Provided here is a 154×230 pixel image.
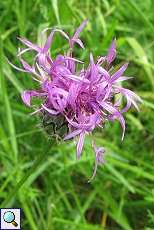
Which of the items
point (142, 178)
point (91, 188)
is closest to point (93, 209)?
point (91, 188)

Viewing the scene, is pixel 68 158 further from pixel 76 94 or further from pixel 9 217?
pixel 76 94

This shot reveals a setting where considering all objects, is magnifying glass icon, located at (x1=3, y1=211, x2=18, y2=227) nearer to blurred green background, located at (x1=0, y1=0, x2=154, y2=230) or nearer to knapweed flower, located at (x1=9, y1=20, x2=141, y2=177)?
blurred green background, located at (x1=0, y1=0, x2=154, y2=230)

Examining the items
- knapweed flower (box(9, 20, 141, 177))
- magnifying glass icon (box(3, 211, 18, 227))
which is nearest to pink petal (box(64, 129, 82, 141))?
knapweed flower (box(9, 20, 141, 177))

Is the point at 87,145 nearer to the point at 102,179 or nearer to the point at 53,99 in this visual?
the point at 102,179

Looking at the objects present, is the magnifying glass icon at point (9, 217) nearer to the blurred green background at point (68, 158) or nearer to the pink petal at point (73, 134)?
the blurred green background at point (68, 158)

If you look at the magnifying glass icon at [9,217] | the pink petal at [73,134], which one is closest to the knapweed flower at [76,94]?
the pink petal at [73,134]

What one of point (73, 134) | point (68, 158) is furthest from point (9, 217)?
point (73, 134)
